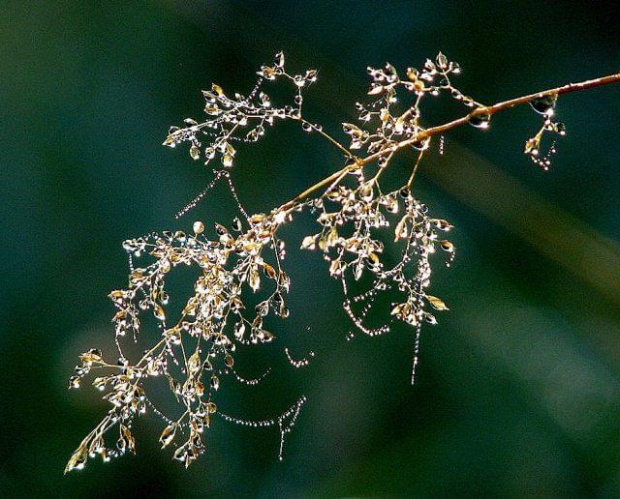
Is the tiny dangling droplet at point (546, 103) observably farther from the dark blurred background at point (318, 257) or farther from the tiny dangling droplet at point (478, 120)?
the dark blurred background at point (318, 257)

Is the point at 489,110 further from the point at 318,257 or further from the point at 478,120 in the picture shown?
the point at 318,257

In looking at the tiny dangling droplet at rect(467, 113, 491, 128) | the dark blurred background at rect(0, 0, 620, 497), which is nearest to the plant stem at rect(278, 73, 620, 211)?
the tiny dangling droplet at rect(467, 113, 491, 128)

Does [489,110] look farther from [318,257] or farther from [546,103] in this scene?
[318,257]

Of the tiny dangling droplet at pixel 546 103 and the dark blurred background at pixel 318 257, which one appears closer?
the tiny dangling droplet at pixel 546 103

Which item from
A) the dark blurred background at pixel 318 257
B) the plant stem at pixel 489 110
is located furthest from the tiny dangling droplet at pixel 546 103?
the dark blurred background at pixel 318 257

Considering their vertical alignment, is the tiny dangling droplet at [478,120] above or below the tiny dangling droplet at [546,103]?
below

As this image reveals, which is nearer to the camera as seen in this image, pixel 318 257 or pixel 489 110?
pixel 489 110

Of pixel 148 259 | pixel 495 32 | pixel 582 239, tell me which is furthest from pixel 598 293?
pixel 148 259

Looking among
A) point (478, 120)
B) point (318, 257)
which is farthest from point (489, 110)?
point (318, 257)
